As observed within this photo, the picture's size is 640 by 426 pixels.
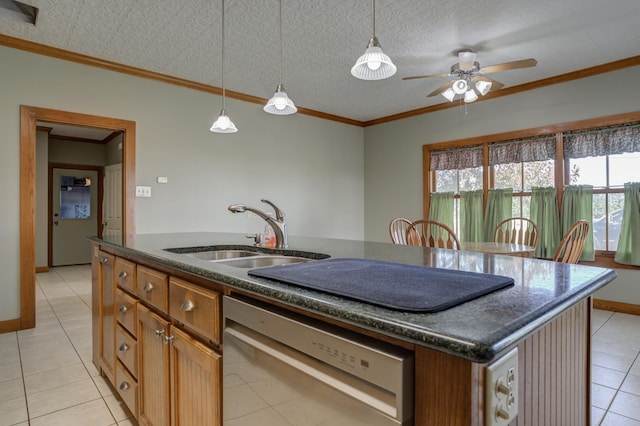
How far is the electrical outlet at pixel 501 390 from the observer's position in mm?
586

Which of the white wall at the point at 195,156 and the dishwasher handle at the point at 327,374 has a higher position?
the white wall at the point at 195,156

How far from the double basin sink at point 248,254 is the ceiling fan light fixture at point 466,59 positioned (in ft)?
8.58

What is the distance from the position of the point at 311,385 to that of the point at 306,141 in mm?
4963

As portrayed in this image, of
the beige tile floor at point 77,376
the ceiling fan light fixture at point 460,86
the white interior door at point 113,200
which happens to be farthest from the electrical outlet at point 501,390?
the white interior door at point 113,200

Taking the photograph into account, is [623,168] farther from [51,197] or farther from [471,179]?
[51,197]

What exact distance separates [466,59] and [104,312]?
3.61 metres

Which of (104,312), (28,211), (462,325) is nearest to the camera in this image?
(462,325)

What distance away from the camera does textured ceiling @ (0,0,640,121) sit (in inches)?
108

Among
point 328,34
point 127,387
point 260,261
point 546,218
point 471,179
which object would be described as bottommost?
point 127,387

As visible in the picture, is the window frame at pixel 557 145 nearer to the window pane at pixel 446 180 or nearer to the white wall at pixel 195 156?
the window pane at pixel 446 180

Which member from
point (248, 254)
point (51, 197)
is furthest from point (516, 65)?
point (51, 197)

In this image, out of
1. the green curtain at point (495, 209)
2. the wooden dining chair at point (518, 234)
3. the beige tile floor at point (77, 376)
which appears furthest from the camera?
the green curtain at point (495, 209)

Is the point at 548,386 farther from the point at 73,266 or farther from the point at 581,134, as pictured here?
the point at 73,266

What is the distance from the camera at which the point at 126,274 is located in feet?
5.88
